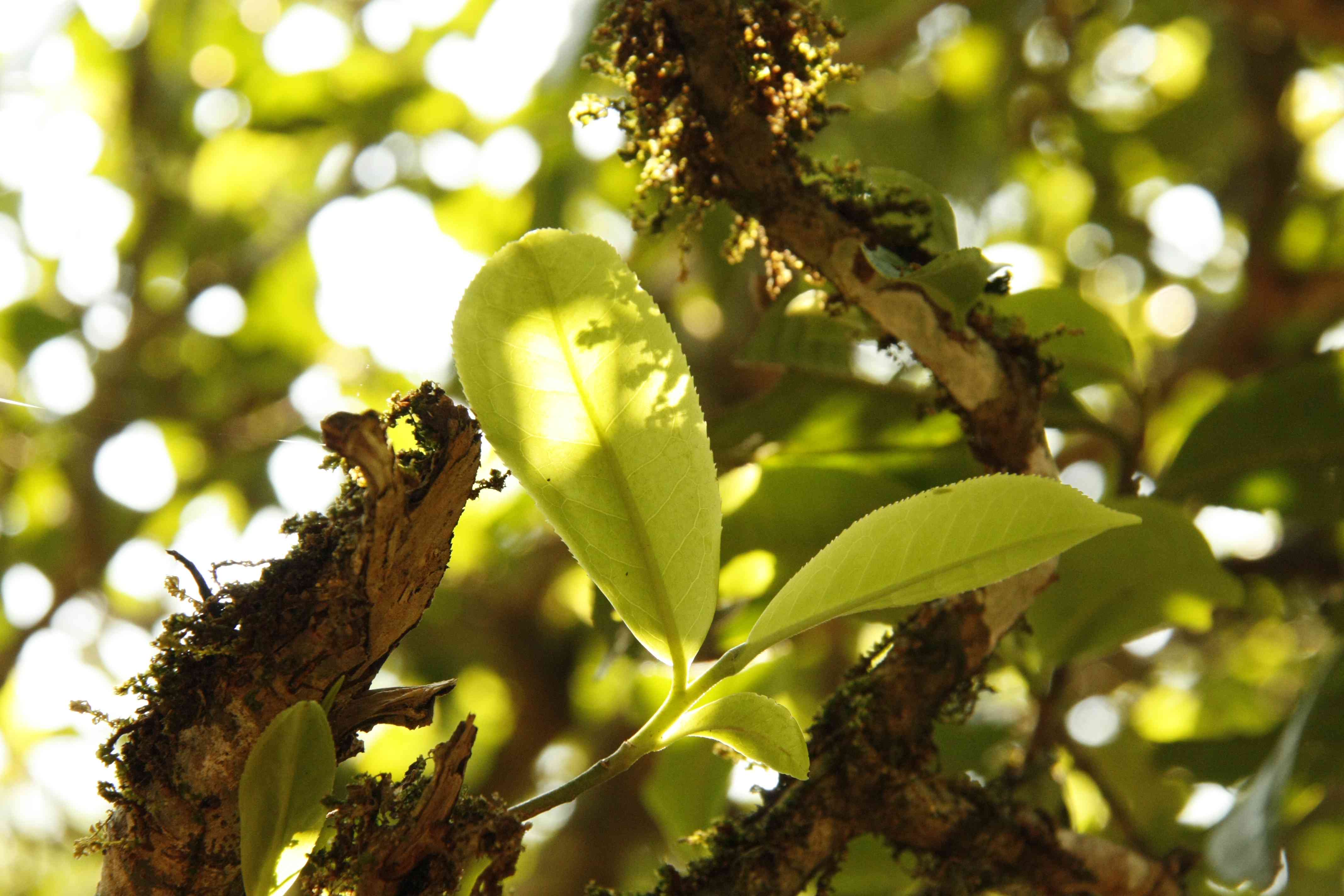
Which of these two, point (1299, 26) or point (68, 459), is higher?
point (68, 459)

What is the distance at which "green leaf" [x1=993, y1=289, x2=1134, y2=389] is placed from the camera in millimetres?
865

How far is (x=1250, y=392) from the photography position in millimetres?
1084

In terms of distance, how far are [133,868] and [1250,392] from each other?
1082mm

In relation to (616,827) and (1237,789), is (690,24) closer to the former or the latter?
(1237,789)

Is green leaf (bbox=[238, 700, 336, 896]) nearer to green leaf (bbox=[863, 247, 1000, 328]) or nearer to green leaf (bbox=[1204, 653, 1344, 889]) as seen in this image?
green leaf (bbox=[863, 247, 1000, 328])

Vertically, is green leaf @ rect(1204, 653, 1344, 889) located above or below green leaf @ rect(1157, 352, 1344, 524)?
below

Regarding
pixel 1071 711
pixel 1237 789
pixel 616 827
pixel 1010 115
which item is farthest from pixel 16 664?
pixel 1010 115

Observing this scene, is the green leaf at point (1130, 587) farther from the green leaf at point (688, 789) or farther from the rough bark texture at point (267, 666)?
the rough bark texture at point (267, 666)

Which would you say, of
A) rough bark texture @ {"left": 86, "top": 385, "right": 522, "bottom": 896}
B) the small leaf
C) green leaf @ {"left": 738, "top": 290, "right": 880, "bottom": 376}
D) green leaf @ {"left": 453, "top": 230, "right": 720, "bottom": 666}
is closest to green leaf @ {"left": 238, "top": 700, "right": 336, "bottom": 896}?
rough bark texture @ {"left": 86, "top": 385, "right": 522, "bottom": 896}

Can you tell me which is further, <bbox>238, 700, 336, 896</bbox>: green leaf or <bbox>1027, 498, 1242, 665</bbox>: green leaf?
<bbox>1027, 498, 1242, 665</bbox>: green leaf

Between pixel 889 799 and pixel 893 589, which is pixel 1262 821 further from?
pixel 893 589

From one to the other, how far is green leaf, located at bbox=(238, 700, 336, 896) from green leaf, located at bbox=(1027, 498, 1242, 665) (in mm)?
554

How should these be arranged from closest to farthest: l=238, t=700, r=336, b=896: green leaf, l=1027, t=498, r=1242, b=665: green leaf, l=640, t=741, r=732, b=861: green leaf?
l=238, t=700, r=336, b=896: green leaf
l=1027, t=498, r=1242, b=665: green leaf
l=640, t=741, r=732, b=861: green leaf

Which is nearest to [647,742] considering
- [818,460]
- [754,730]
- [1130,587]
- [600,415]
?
[754,730]
